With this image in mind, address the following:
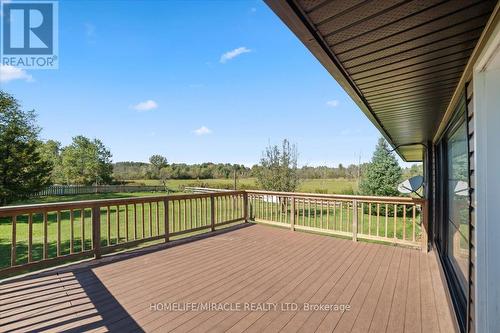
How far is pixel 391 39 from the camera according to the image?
56.7 inches

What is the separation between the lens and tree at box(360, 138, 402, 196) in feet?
40.9

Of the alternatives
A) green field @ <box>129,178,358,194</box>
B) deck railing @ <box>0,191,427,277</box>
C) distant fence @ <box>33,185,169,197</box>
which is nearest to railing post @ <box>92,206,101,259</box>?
deck railing @ <box>0,191,427,277</box>

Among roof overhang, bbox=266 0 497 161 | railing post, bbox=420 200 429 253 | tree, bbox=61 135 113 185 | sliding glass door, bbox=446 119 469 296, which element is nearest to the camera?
roof overhang, bbox=266 0 497 161

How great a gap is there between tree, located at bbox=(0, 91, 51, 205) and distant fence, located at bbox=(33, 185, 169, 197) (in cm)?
667

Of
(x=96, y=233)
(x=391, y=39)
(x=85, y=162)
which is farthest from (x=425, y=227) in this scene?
(x=85, y=162)

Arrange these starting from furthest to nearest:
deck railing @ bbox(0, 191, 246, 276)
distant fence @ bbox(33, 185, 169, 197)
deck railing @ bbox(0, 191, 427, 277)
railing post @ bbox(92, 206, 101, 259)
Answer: distant fence @ bbox(33, 185, 169, 197), railing post @ bbox(92, 206, 101, 259), deck railing @ bbox(0, 191, 427, 277), deck railing @ bbox(0, 191, 246, 276)

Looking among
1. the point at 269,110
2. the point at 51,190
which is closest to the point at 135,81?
the point at 269,110

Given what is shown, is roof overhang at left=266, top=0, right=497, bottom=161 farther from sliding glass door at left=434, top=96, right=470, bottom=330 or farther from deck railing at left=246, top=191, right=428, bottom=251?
deck railing at left=246, top=191, right=428, bottom=251

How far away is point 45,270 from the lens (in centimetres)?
334

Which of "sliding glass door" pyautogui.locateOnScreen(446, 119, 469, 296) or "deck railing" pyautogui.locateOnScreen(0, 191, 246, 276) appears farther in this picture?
"deck railing" pyautogui.locateOnScreen(0, 191, 246, 276)

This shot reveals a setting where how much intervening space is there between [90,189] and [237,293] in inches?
1056

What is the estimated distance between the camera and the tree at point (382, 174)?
40.9ft

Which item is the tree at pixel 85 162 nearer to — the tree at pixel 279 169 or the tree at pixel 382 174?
the tree at pixel 279 169

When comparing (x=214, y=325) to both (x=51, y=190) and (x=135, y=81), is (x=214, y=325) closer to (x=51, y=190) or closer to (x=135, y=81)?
(x=135, y=81)
